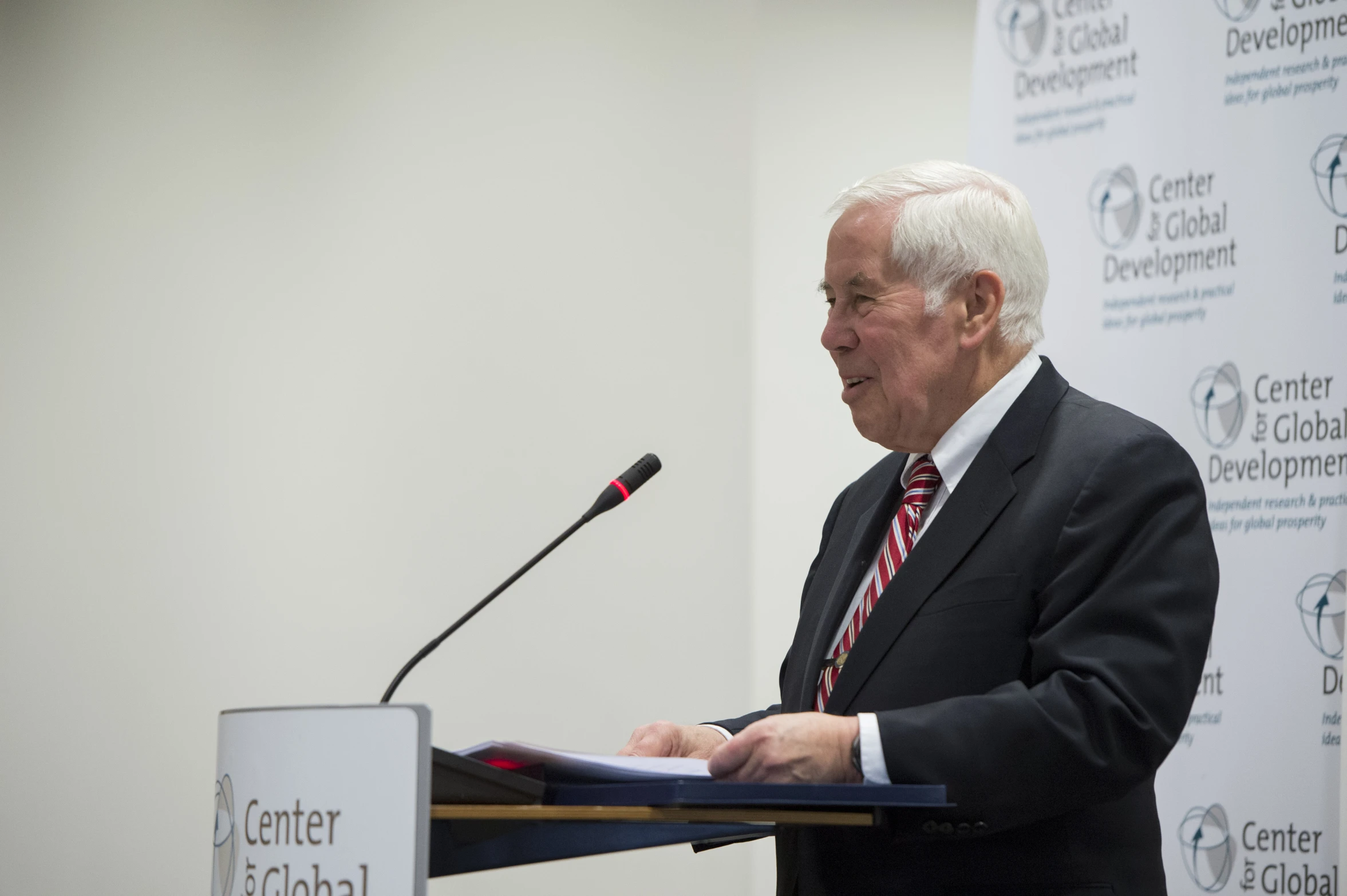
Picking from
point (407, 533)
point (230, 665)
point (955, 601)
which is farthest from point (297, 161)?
point (955, 601)

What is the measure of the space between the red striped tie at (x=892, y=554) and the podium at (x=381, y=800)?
0.43m

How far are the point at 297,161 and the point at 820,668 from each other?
306 cm

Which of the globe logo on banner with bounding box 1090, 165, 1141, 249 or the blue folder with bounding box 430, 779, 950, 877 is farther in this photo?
the globe logo on banner with bounding box 1090, 165, 1141, 249

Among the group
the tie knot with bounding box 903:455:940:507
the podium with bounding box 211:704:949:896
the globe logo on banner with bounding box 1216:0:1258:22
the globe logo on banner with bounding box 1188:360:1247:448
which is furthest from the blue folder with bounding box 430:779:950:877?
the globe logo on banner with bounding box 1216:0:1258:22

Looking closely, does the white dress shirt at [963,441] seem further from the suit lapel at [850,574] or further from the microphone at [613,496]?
the microphone at [613,496]

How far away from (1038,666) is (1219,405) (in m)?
1.38

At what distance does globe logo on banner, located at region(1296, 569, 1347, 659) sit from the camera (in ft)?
8.12

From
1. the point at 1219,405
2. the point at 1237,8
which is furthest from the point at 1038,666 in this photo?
the point at 1237,8

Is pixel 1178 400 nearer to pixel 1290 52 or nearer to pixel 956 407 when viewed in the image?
pixel 1290 52

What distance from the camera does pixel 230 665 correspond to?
4.01m

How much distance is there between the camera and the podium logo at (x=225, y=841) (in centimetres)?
133

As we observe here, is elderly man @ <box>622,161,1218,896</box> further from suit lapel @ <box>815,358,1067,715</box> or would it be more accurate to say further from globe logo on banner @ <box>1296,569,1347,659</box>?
globe logo on banner @ <box>1296,569,1347,659</box>

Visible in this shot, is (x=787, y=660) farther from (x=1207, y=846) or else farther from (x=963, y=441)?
(x=1207, y=846)

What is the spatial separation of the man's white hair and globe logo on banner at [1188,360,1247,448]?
36.3 inches
